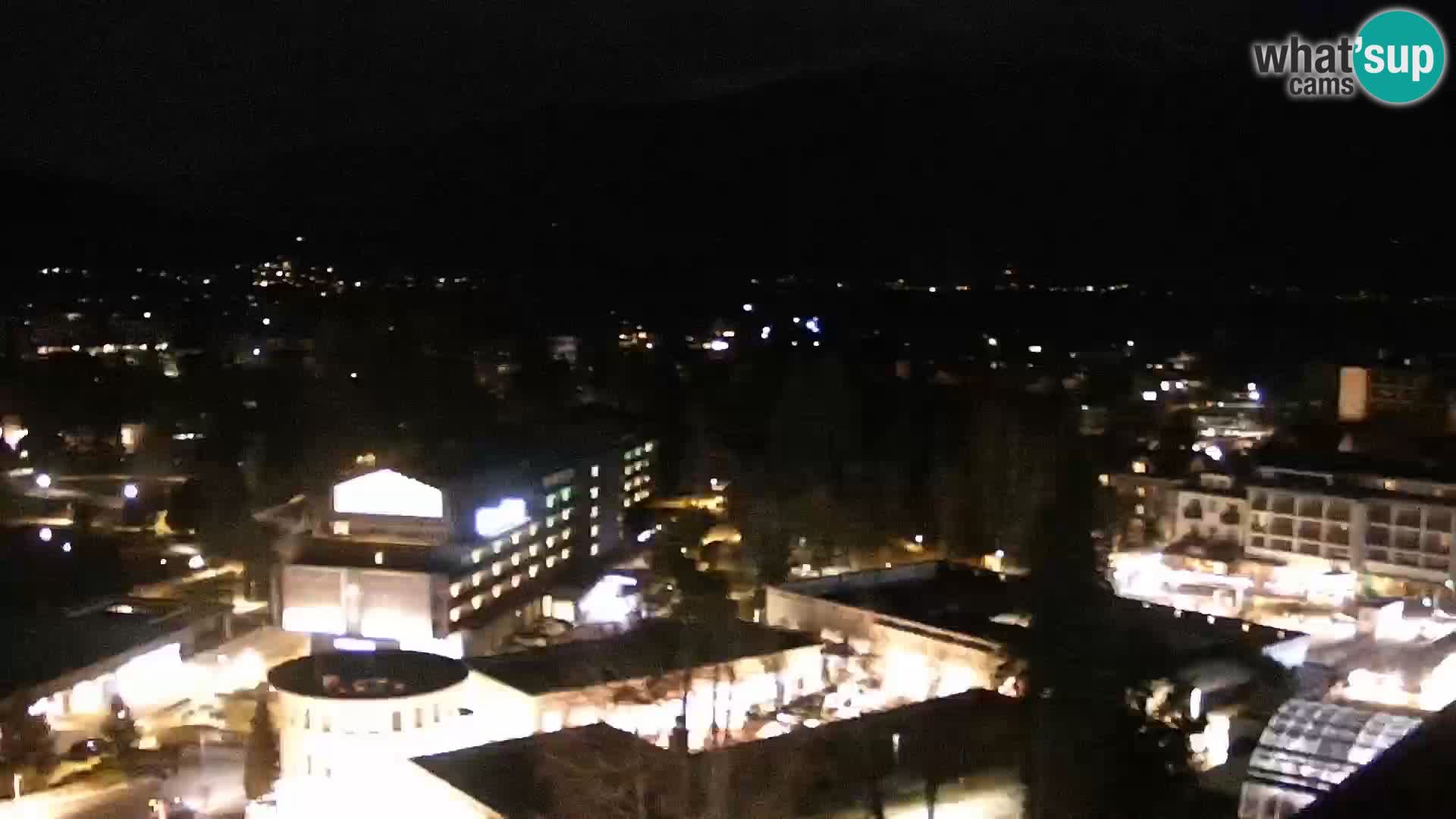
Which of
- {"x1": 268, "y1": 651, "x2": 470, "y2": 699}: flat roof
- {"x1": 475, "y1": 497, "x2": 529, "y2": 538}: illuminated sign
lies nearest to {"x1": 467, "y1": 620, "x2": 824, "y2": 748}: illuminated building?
{"x1": 268, "y1": 651, "x2": 470, "y2": 699}: flat roof

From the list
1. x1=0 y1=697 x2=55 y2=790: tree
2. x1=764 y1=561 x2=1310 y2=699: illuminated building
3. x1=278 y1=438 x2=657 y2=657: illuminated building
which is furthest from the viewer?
x1=278 y1=438 x2=657 y2=657: illuminated building

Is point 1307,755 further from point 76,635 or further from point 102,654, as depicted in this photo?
point 76,635

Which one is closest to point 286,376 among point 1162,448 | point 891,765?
point 1162,448

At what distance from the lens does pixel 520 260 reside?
14.9 m

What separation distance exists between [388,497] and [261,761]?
239 cm

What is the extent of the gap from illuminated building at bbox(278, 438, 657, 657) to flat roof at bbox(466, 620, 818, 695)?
3.51 feet

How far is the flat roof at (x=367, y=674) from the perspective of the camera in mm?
4707

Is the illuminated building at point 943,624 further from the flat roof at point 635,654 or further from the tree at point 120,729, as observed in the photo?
the tree at point 120,729

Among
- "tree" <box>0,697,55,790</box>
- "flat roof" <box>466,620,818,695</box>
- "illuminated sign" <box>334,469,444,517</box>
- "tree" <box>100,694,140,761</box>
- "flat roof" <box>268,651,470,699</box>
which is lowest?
"tree" <box>100,694,140,761</box>

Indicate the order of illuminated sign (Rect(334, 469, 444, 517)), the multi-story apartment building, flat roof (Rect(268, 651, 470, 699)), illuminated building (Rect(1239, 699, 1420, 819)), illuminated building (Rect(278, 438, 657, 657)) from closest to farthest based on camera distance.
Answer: illuminated building (Rect(1239, 699, 1420, 819))
flat roof (Rect(268, 651, 470, 699))
illuminated building (Rect(278, 438, 657, 657))
illuminated sign (Rect(334, 469, 444, 517))
the multi-story apartment building

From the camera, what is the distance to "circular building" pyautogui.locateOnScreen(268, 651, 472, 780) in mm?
4598

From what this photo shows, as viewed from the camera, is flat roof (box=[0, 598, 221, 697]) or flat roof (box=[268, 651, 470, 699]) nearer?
flat roof (box=[268, 651, 470, 699])

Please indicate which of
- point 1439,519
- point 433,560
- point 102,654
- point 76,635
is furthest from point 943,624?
point 76,635

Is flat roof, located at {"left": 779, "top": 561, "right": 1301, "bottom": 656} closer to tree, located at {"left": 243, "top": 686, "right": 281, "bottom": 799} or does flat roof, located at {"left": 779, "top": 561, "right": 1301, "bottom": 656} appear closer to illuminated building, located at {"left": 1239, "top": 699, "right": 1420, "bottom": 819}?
illuminated building, located at {"left": 1239, "top": 699, "right": 1420, "bottom": 819}
